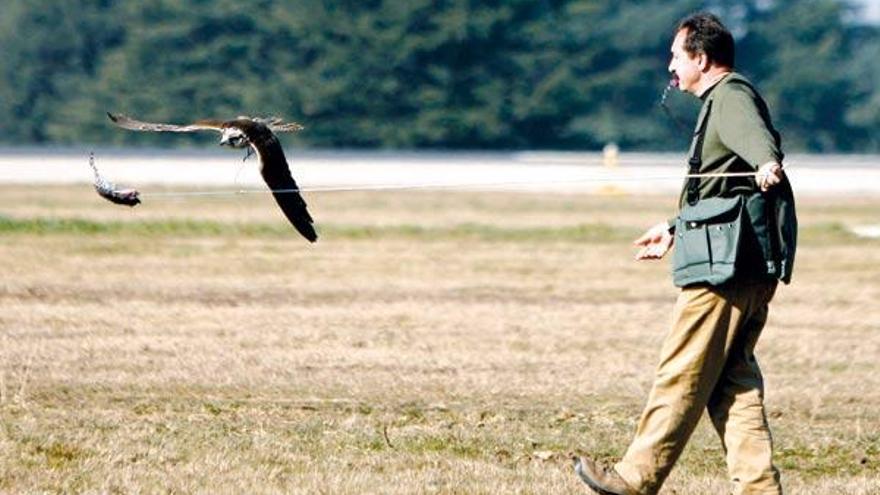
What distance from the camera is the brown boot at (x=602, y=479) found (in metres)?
7.11

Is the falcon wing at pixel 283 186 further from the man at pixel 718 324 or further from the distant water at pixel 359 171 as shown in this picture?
the distant water at pixel 359 171

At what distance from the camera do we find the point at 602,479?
23.5ft

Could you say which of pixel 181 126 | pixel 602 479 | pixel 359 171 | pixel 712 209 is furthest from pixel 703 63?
pixel 359 171

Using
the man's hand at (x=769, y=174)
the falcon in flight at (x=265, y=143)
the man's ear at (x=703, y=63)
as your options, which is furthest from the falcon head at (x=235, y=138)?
the man's hand at (x=769, y=174)

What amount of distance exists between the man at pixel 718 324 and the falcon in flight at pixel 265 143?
1.70 metres

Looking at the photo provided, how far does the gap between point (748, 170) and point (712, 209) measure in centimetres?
18

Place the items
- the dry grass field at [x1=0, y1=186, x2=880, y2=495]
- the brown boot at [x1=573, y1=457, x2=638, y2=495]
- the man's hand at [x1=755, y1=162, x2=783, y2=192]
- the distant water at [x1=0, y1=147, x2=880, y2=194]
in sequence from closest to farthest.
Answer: the man's hand at [x1=755, y1=162, x2=783, y2=192], the brown boot at [x1=573, y1=457, x2=638, y2=495], the dry grass field at [x1=0, y1=186, x2=880, y2=495], the distant water at [x1=0, y1=147, x2=880, y2=194]

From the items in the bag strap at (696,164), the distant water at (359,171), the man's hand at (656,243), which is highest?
the bag strap at (696,164)

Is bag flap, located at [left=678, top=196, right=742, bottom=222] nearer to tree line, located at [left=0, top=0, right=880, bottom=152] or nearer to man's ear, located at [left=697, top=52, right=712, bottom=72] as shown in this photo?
man's ear, located at [left=697, top=52, right=712, bottom=72]

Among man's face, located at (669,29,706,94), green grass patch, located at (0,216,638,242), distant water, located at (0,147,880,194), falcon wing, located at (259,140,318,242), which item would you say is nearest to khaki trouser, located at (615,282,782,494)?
man's face, located at (669,29,706,94)

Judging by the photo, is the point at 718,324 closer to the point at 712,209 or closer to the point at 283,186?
the point at 712,209

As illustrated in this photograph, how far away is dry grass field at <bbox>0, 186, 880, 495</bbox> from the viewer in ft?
27.1

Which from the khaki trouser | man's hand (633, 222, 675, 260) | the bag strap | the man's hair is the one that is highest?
the man's hair

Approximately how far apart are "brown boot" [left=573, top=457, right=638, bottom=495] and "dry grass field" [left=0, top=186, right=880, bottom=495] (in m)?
0.58
